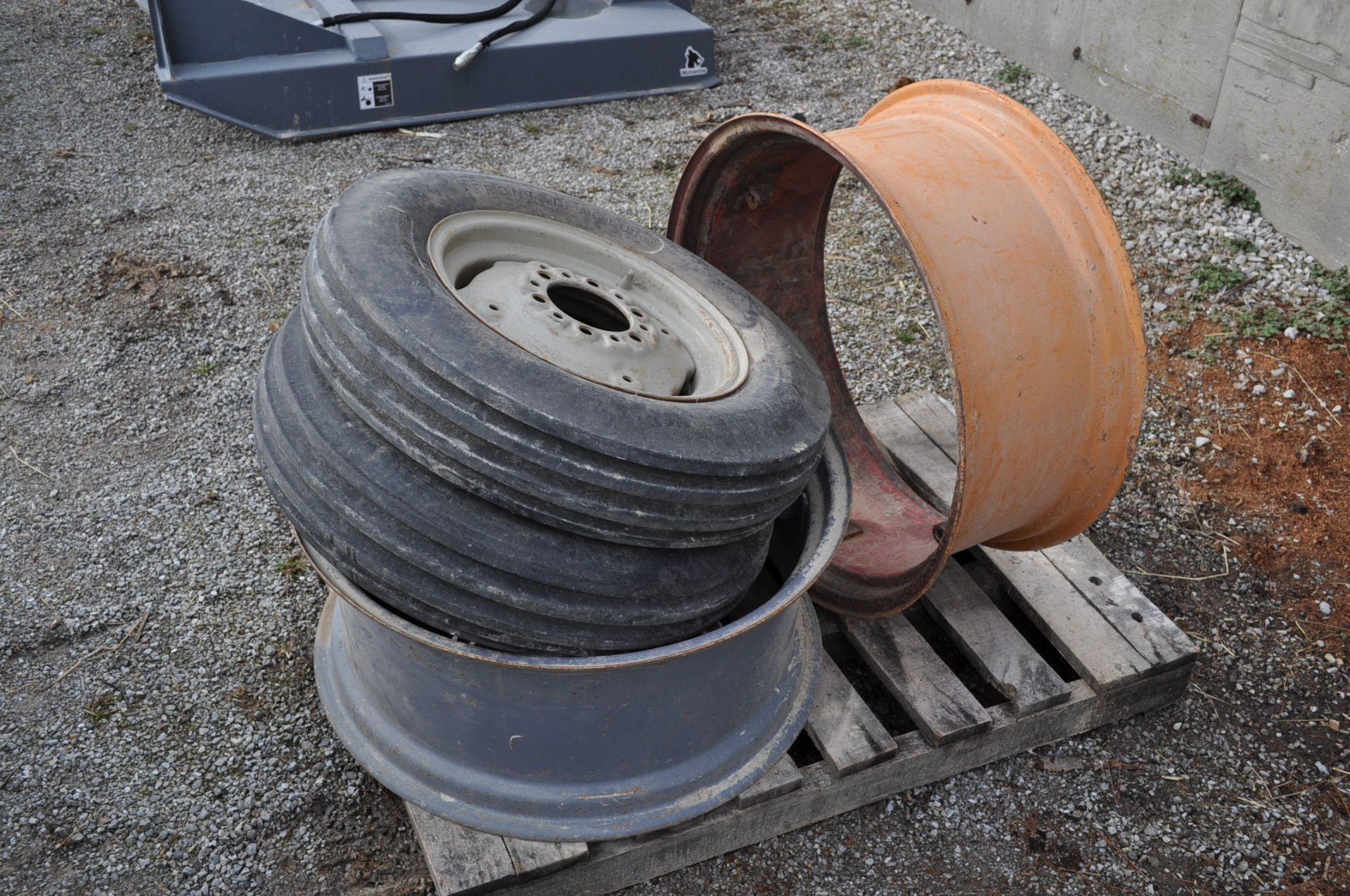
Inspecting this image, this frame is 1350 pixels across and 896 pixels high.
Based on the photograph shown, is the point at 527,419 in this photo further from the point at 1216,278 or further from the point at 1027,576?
the point at 1216,278

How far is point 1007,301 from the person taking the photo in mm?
2373

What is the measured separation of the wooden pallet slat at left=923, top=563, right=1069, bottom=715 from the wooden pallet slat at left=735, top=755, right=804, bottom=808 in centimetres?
61

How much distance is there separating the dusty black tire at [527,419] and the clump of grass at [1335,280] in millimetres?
3174

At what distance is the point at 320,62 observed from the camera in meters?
5.38

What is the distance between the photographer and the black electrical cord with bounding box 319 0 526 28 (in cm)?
546

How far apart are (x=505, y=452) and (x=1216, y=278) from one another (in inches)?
144

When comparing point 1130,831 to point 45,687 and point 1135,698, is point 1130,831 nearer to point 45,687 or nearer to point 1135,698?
point 1135,698

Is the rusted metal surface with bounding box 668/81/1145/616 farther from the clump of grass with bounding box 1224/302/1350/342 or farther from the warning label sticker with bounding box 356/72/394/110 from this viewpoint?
the warning label sticker with bounding box 356/72/394/110

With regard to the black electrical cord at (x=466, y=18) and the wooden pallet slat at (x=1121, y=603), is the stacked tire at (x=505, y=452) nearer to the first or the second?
the wooden pallet slat at (x=1121, y=603)

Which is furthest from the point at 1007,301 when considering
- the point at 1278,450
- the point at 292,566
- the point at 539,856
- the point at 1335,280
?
the point at 1335,280

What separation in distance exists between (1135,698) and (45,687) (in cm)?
284

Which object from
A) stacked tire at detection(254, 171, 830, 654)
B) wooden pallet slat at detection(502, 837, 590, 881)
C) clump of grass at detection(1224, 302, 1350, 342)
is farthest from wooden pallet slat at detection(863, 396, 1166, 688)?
clump of grass at detection(1224, 302, 1350, 342)

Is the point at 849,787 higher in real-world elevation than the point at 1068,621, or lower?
lower

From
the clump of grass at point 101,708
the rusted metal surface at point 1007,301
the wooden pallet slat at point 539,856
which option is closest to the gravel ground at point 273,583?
the clump of grass at point 101,708
